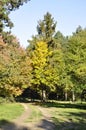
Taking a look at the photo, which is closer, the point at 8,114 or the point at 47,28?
the point at 8,114

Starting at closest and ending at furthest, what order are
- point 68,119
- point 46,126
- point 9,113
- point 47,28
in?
point 46,126 → point 68,119 → point 9,113 → point 47,28

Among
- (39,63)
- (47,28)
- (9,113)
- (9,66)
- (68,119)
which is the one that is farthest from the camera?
(47,28)

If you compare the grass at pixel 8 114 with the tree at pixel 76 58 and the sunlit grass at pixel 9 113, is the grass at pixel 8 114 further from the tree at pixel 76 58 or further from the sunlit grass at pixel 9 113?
the tree at pixel 76 58

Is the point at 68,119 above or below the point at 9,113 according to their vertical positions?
below

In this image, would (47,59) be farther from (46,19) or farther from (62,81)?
(62,81)

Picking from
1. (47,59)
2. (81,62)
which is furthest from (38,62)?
(81,62)

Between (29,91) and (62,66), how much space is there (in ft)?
95.1

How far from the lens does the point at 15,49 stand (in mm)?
44844

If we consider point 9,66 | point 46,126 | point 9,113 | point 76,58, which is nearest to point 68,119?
point 9,113

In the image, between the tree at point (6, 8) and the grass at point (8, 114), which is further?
the tree at point (6, 8)

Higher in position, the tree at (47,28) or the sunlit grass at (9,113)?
the tree at (47,28)

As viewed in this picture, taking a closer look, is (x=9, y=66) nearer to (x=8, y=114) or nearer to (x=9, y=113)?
(x=9, y=113)

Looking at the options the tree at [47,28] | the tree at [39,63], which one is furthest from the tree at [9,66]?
the tree at [47,28]

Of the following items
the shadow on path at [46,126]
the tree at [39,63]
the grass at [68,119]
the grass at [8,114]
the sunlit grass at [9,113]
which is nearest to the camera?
the shadow on path at [46,126]
